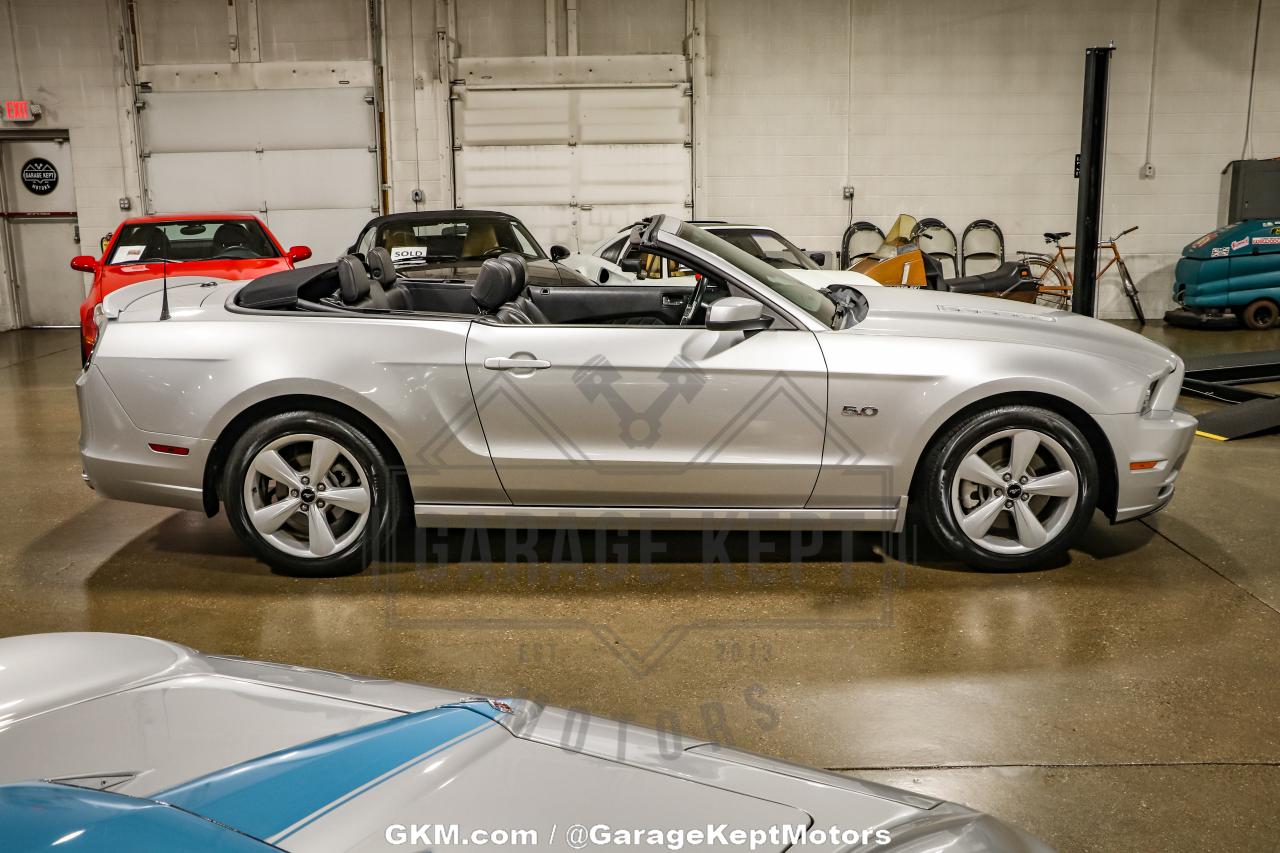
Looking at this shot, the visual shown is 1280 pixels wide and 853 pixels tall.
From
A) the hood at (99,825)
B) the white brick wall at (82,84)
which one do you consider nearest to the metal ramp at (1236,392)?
the hood at (99,825)

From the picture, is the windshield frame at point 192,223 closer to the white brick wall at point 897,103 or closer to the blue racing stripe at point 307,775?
the white brick wall at point 897,103

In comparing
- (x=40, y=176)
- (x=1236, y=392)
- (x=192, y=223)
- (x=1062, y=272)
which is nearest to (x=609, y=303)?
(x=1236, y=392)

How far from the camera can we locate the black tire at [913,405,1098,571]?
11.8 ft

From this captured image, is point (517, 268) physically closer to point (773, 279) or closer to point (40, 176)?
point (773, 279)

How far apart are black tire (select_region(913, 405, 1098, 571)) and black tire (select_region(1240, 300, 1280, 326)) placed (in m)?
9.33

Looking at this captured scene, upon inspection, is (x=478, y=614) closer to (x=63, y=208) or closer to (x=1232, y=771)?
(x=1232, y=771)

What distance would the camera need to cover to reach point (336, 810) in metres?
1.12

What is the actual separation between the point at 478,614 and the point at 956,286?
28.9 feet

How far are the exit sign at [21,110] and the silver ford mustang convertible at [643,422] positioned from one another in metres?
11.5

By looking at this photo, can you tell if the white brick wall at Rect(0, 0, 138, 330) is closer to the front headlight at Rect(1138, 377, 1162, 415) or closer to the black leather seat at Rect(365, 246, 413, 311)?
the black leather seat at Rect(365, 246, 413, 311)

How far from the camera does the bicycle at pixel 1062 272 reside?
12.6 metres

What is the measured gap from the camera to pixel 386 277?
4285 millimetres

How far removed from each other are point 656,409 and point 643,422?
0.06 metres

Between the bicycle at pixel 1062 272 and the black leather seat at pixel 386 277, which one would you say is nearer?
the black leather seat at pixel 386 277
